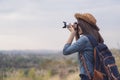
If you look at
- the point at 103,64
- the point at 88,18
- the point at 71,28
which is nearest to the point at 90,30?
the point at 88,18

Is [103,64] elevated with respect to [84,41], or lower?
lower

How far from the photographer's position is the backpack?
26.2 feet

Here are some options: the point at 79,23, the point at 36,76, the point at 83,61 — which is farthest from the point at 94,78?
the point at 36,76

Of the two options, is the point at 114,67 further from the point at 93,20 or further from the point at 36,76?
the point at 36,76

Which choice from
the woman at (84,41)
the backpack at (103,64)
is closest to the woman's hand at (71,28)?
the woman at (84,41)

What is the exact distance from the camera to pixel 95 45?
809 cm

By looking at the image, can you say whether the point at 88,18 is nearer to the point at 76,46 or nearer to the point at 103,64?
the point at 76,46

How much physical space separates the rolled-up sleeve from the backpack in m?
0.10

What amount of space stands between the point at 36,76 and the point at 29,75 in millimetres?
522

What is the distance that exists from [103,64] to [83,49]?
0.38m

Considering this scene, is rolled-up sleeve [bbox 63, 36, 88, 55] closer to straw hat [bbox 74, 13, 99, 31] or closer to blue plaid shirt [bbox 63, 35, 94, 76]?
blue plaid shirt [bbox 63, 35, 94, 76]

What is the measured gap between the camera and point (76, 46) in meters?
8.05

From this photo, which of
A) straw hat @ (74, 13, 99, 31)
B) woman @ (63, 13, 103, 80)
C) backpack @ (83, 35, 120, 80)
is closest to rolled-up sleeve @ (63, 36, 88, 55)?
woman @ (63, 13, 103, 80)

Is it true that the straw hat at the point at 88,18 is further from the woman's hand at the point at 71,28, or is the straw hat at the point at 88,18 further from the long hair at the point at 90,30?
the woman's hand at the point at 71,28
